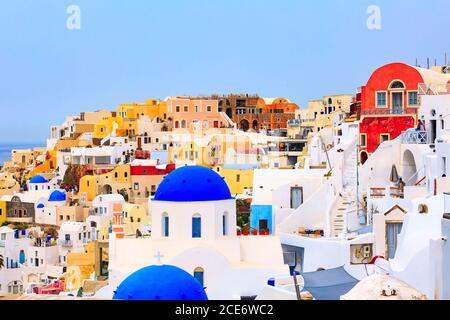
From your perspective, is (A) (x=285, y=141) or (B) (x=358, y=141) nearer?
(B) (x=358, y=141)

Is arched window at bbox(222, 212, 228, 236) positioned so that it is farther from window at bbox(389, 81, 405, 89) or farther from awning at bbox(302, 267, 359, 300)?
window at bbox(389, 81, 405, 89)

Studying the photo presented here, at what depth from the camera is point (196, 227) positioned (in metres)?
18.5

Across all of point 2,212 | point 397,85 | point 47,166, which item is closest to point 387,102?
point 397,85

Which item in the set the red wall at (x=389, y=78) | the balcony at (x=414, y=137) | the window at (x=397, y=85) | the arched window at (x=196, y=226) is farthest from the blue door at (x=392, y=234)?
the window at (x=397, y=85)

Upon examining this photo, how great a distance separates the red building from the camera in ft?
77.3

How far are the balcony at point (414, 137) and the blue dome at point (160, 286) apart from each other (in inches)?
392

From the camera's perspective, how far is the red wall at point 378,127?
2336cm

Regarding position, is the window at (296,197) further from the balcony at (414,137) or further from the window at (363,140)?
the balcony at (414,137)

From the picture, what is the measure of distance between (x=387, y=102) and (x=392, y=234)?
22.3 feet

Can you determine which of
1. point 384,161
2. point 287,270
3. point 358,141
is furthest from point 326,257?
point 358,141

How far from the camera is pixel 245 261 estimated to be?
18.8 meters
